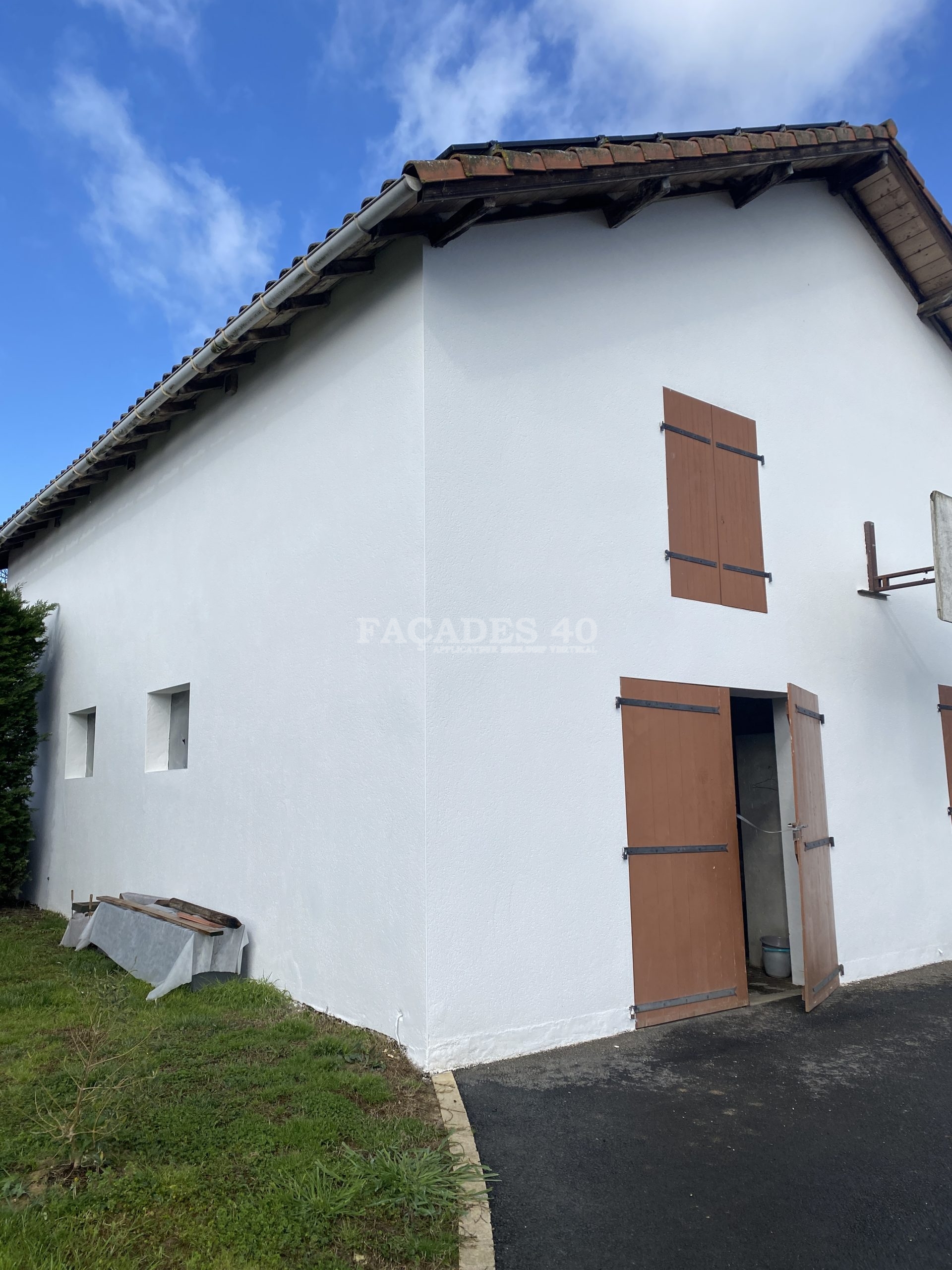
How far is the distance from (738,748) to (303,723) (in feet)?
13.8

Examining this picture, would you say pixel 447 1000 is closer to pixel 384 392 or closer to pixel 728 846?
pixel 728 846

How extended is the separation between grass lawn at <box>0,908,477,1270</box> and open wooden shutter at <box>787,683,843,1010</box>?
2.88 metres

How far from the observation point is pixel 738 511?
263 inches

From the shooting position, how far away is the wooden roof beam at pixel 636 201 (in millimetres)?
5770

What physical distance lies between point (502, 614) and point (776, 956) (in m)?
4.07

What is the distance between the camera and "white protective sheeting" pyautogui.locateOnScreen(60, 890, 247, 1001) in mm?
5621

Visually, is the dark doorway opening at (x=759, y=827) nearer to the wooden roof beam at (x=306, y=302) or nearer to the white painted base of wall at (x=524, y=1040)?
the white painted base of wall at (x=524, y=1040)

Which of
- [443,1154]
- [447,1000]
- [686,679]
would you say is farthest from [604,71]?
[443,1154]

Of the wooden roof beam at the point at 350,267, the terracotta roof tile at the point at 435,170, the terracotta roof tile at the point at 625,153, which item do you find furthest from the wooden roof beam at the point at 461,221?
the terracotta roof tile at the point at 625,153

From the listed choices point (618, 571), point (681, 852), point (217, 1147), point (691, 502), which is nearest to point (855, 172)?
point (691, 502)

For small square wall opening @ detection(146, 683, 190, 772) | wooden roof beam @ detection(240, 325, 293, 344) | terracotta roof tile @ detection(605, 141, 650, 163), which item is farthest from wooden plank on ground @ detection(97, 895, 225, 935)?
terracotta roof tile @ detection(605, 141, 650, 163)

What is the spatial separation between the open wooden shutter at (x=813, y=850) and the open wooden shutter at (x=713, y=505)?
881mm

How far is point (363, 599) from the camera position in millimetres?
5227

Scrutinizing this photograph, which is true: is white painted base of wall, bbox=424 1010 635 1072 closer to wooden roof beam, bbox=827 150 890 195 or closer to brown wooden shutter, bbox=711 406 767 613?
brown wooden shutter, bbox=711 406 767 613
